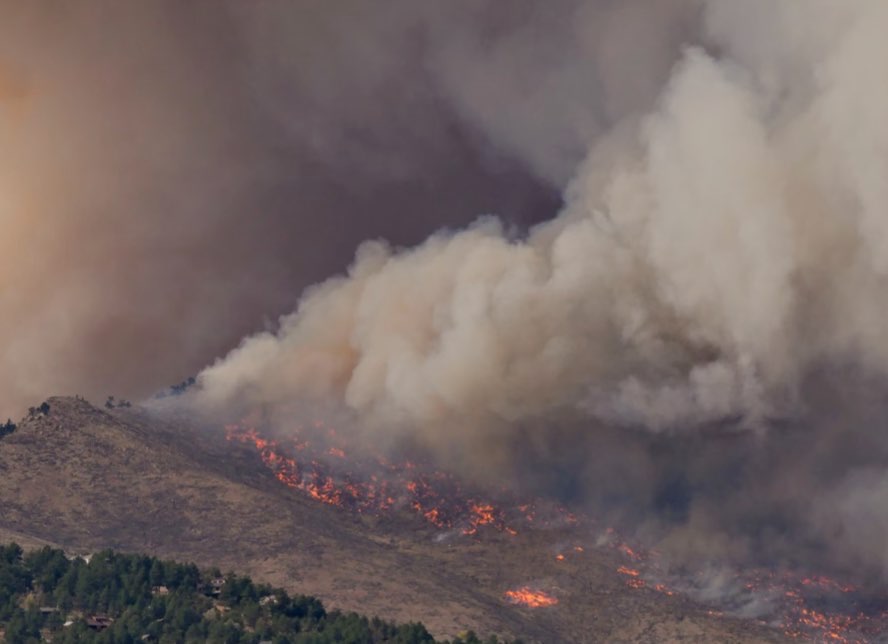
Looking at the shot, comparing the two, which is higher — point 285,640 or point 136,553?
point 136,553

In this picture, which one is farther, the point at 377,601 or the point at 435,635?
the point at 377,601

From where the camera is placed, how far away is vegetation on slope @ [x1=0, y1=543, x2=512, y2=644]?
167000 mm

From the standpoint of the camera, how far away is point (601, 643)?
199 metres

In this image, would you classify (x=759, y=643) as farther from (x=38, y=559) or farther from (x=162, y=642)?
(x=38, y=559)

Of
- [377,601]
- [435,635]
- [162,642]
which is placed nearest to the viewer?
[162,642]

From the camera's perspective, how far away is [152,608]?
173 m

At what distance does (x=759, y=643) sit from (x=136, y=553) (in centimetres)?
8716

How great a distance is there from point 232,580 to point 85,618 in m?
20.1

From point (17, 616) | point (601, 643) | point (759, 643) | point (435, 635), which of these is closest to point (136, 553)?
point (17, 616)

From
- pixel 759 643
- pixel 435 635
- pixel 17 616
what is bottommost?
pixel 17 616

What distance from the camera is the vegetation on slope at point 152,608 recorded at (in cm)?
16700

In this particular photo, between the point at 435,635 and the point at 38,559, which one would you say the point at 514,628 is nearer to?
the point at 435,635

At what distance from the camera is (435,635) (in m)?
183

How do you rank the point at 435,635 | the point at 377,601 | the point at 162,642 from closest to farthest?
the point at 162,642, the point at 435,635, the point at 377,601
